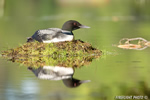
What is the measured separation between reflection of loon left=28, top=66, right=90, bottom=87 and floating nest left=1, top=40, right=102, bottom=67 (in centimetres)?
112

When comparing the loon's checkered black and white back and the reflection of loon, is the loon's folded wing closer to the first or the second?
the loon's checkered black and white back

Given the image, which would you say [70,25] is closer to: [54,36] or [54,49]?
[54,36]

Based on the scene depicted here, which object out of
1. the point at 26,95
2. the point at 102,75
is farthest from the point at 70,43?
the point at 26,95

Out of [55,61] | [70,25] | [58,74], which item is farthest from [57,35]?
[58,74]

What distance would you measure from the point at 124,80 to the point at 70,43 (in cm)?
340

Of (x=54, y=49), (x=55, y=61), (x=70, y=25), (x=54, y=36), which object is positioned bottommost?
(x=55, y=61)

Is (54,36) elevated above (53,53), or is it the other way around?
(54,36)

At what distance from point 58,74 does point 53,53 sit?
229 cm

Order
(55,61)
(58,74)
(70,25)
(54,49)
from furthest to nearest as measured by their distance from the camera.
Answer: (70,25), (54,49), (55,61), (58,74)

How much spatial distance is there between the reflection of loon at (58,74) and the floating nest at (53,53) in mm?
1122

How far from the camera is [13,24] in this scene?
23875 mm

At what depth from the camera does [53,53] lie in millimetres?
11758

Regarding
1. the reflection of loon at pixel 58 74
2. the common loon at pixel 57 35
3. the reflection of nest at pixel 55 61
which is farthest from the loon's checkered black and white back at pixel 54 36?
the reflection of loon at pixel 58 74

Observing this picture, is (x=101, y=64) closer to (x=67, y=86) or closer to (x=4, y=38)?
(x=67, y=86)
